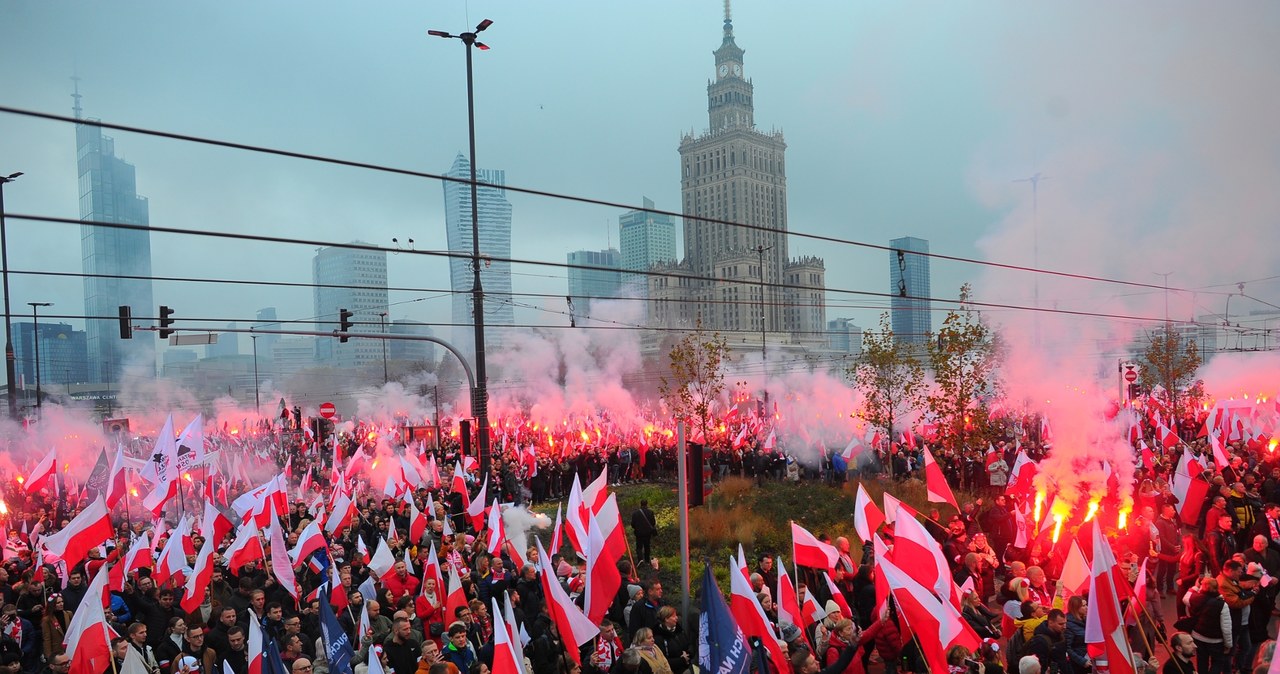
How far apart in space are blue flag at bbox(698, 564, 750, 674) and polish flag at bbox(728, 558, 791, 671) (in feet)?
1.59

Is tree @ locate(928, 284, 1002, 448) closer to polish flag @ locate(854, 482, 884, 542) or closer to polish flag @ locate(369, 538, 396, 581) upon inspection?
polish flag @ locate(854, 482, 884, 542)

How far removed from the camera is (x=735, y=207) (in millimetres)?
127562

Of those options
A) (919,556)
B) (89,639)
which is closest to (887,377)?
(919,556)

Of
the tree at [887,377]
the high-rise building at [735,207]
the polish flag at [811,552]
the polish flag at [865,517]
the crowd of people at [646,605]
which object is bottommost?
the crowd of people at [646,605]

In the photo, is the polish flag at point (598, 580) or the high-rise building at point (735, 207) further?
the high-rise building at point (735, 207)

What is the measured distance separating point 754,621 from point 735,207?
400ft

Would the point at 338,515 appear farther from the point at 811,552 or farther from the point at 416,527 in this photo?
the point at 811,552

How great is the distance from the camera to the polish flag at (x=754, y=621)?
8.16 m

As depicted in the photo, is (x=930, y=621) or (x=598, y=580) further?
(x=598, y=580)

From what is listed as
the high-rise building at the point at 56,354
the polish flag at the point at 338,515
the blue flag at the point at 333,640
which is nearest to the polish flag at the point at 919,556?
the blue flag at the point at 333,640

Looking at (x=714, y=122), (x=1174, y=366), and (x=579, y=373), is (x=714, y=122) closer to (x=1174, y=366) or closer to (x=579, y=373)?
(x=579, y=373)

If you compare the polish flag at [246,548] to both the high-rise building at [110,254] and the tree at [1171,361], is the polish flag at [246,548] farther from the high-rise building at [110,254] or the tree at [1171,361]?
the high-rise building at [110,254]

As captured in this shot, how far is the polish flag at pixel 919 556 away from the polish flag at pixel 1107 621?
1.36 m

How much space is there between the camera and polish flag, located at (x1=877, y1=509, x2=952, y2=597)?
8758mm
